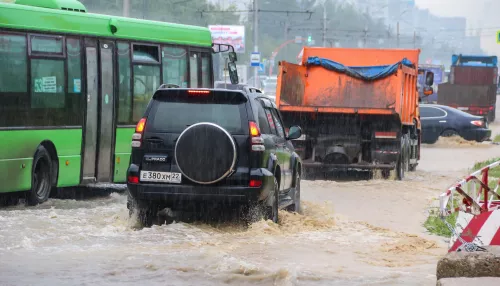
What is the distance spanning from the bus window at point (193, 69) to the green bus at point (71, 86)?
277 mm

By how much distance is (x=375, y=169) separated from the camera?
870 inches

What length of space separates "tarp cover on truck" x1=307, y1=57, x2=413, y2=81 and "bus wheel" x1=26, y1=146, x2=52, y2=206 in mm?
8690

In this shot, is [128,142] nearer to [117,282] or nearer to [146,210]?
[146,210]

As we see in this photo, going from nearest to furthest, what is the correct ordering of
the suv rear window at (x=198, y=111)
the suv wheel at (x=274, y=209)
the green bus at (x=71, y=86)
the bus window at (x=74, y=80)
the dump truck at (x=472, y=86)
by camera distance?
the suv rear window at (x=198, y=111), the suv wheel at (x=274, y=209), the green bus at (x=71, y=86), the bus window at (x=74, y=80), the dump truck at (x=472, y=86)

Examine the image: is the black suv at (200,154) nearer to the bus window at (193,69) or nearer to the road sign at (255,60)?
the bus window at (193,69)

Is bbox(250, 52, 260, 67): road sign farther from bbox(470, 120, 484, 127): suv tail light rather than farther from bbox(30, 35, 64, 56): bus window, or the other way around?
bbox(30, 35, 64, 56): bus window

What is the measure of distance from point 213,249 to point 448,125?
2795 centimetres

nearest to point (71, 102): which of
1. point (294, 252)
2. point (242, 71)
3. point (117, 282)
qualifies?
point (294, 252)

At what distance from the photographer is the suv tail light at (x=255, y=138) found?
1197 centimetres

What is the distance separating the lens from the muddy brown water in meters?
9.41

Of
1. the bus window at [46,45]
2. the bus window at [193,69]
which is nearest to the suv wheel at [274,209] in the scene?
the bus window at [46,45]

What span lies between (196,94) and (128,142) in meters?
5.43

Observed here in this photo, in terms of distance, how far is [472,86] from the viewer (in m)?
53.0

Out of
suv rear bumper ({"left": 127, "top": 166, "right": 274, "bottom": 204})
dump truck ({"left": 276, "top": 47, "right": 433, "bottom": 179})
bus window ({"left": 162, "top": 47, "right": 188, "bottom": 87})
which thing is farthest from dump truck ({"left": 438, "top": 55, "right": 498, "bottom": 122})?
suv rear bumper ({"left": 127, "top": 166, "right": 274, "bottom": 204})
